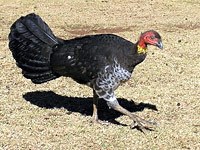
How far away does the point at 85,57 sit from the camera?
7.76m

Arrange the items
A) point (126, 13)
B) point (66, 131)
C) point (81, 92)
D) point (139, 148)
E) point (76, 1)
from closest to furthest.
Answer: point (139, 148)
point (66, 131)
point (81, 92)
point (126, 13)
point (76, 1)

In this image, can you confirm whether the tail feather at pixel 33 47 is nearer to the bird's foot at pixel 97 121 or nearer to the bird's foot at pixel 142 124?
the bird's foot at pixel 97 121

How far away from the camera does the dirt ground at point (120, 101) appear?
24.6 ft

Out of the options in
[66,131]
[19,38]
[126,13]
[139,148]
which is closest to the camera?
[139,148]

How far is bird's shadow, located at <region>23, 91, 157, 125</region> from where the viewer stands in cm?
863

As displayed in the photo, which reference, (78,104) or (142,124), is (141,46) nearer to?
(142,124)

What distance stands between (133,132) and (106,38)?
131 cm

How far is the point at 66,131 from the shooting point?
306 inches

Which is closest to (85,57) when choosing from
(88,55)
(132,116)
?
(88,55)

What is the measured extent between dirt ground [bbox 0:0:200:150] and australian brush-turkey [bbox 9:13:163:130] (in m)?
0.36

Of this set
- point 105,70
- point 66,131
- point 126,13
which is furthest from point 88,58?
point 126,13

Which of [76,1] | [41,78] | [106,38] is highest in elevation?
[106,38]

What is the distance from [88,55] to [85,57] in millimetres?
51

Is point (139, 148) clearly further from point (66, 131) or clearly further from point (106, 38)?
point (106, 38)
